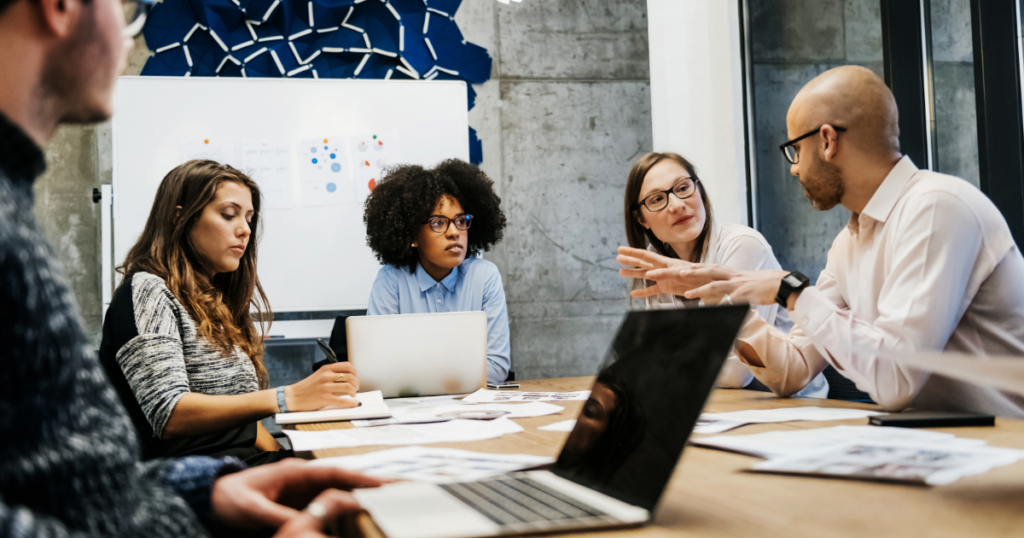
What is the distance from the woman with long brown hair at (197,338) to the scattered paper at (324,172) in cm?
154

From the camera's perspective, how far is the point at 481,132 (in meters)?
4.19

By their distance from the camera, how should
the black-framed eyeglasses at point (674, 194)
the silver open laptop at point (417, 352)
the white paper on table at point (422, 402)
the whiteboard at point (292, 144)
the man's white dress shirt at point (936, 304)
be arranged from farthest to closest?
1. the whiteboard at point (292, 144)
2. the black-framed eyeglasses at point (674, 194)
3. the silver open laptop at point (417, 352)
4. the white paper on table at point (422, 402)
5. the man's white dress shirt at point (936, 304)

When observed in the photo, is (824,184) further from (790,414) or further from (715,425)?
(715,425)

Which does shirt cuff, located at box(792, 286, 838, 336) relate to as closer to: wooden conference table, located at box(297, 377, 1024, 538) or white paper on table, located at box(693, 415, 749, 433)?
white paper on table, located at box(693, 415, 749, 433)

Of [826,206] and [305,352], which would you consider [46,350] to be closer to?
[826,206]

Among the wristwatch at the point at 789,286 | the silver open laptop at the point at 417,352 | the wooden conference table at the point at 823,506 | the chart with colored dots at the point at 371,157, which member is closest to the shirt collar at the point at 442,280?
the chart with colored dots at the point at 371,157

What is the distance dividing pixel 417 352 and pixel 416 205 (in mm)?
1462

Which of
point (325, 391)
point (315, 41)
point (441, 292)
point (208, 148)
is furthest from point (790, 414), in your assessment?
point (315, 41)

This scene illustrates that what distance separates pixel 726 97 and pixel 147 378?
2984mm

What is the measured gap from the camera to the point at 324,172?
3785mm

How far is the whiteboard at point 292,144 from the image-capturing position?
360 centimetres

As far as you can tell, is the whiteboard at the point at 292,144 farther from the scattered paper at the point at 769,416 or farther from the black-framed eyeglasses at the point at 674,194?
the scattered paper at the point at 769,416

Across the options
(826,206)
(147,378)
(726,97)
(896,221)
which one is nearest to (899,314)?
(896,221)

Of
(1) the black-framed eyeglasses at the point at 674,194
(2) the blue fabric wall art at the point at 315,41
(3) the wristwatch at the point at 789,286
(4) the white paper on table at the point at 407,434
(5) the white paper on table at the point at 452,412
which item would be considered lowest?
(5) the white paper on table at the point at 452,412
